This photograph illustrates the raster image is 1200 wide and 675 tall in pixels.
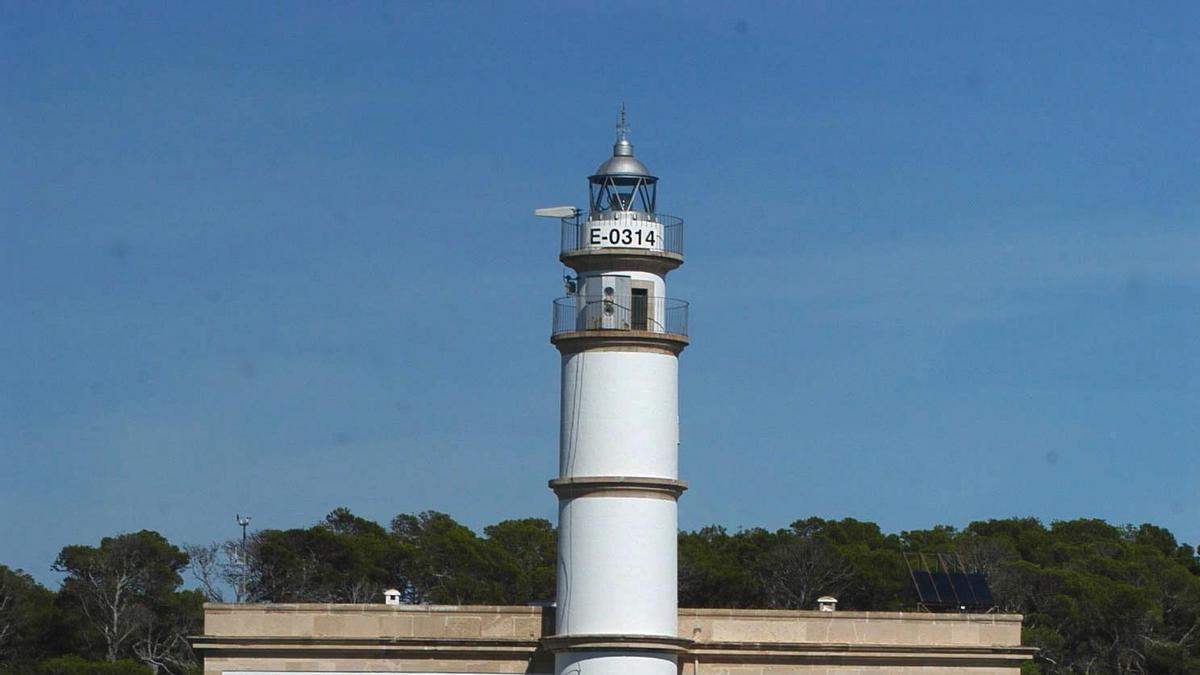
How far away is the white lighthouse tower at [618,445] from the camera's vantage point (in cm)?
4762

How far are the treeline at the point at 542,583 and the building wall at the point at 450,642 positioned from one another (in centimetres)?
2437

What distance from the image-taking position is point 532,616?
49875 millimetres

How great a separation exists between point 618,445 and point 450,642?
17.5 ft

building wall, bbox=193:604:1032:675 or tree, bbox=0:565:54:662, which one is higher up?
tree, bbox=0:565:54:662

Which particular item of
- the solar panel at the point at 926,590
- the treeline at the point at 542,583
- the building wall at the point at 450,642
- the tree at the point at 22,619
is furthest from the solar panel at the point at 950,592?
the tree at the point at 22,619

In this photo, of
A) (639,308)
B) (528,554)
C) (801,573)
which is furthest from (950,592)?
(528,554)

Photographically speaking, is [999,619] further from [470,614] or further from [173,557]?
[173,557]

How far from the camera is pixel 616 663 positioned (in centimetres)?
4750

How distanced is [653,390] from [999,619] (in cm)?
914

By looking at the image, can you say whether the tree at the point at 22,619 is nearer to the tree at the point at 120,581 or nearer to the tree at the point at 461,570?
the tree at the point at 120,581

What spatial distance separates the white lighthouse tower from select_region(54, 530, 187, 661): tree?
33354 millimetres

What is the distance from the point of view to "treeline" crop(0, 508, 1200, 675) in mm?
77312

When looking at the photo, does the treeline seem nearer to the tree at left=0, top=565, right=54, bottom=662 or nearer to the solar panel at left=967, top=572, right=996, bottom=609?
the tree at left=0, top=565, right=54, bottom=662

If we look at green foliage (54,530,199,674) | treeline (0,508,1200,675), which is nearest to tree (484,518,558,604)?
treeline (0,508,1200,675)
